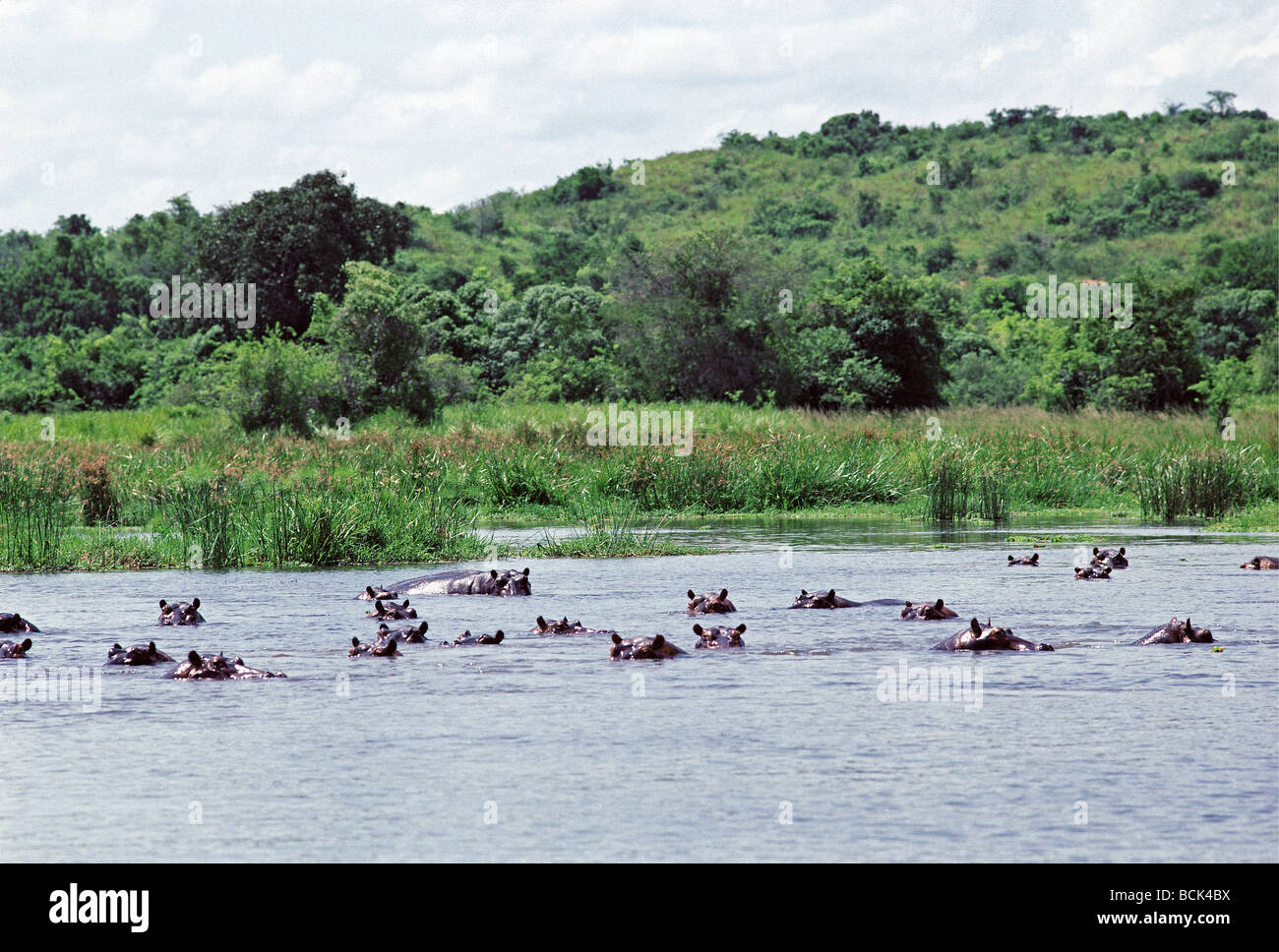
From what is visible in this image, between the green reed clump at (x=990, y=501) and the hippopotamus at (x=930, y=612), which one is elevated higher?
the green reed clump at (x=990, y=501)

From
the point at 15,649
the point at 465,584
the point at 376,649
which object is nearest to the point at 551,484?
the point at 465,584

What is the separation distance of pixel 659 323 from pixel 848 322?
7.11m

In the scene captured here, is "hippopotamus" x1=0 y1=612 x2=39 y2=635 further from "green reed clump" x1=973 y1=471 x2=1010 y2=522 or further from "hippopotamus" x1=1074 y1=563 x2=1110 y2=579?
"green reed clump" x1=973 y1=471 x2=1010 y2=522

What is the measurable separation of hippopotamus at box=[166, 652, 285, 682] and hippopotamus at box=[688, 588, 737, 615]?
431 cm

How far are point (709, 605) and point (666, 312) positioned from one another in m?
37.3

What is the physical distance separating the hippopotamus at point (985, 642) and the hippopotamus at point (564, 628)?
291 cm

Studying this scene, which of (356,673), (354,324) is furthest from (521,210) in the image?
(356,673)

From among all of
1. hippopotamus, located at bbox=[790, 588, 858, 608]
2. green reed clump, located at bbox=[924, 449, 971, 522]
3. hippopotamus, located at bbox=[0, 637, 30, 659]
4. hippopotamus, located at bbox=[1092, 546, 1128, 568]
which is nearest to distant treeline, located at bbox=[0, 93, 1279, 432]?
green reed clump, located at bbox=[924, 449, 971, 522]

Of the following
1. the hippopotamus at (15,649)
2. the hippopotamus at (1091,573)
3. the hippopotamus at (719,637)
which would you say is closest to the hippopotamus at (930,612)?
the hippopotamus at (719,637)

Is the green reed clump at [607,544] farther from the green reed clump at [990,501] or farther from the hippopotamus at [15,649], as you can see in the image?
the hippopotamus at [15,649]

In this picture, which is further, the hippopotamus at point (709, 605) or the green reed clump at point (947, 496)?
the green reed clump at point (947, 496)

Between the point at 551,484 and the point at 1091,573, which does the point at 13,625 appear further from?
the point at 551,484

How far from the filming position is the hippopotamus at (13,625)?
13.5 meters

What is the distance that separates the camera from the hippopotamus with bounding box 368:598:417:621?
14266 mm
